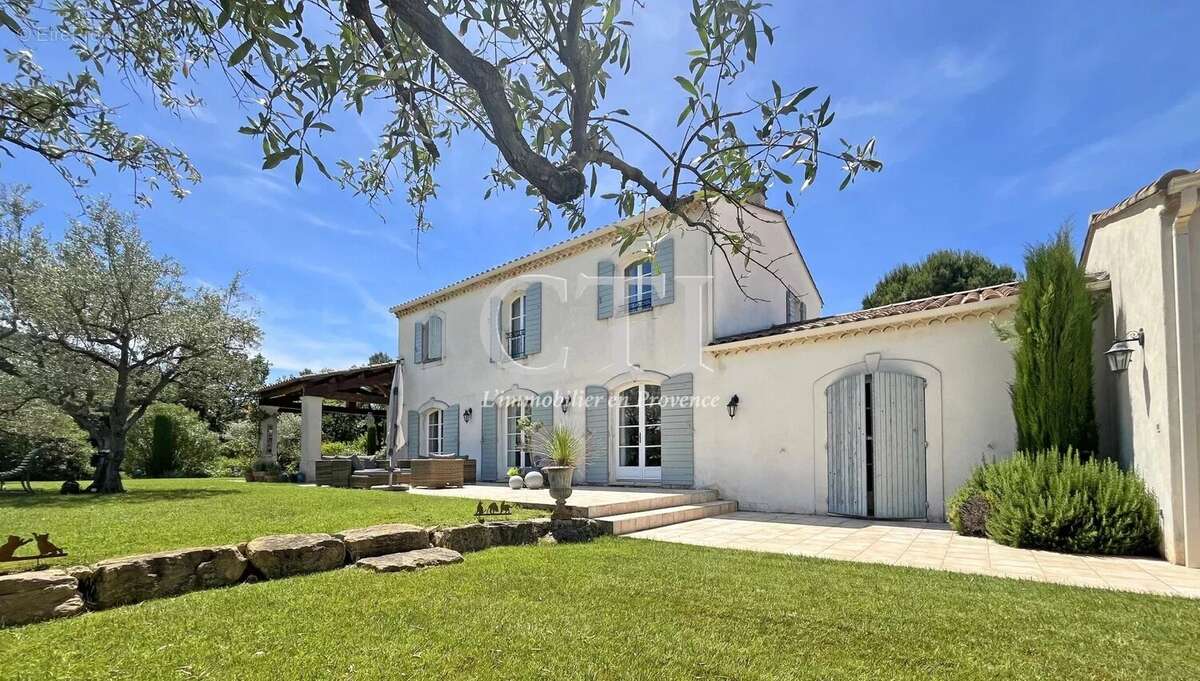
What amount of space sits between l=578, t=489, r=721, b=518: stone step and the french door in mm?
912

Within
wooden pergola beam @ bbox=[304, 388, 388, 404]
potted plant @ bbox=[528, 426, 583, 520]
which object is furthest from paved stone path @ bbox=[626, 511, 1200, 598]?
wooden pergola beam @ bbox=[304, 388, 388, 404]

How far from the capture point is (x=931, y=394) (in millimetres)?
8359

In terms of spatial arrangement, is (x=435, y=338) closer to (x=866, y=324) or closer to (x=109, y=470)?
(x=109, y=470)

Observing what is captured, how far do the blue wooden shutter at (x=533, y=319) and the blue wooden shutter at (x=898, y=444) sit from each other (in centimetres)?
751

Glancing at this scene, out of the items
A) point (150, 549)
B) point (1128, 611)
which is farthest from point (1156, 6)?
point (150, 549)

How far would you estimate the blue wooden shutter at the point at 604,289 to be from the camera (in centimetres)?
1238

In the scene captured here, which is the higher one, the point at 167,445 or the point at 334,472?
the point at 167,445

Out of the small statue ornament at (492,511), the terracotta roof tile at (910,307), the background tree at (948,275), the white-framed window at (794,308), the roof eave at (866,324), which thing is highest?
the background tree at (948,275)

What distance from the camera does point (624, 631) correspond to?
357 cm

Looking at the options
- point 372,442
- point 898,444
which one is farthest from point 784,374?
point 372,442

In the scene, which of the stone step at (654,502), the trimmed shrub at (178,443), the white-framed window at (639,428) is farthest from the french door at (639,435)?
the trimmed shrub at (178,443)

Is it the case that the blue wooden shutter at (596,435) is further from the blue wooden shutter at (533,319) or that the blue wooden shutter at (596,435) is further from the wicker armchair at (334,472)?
the wicker armchair at (334,472)

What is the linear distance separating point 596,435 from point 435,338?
6.91 metres

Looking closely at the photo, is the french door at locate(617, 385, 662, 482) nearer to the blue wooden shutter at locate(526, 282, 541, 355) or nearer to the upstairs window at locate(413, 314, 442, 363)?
the blue wooden shutter at locate(526, 282, 541, 355)
